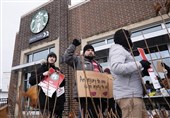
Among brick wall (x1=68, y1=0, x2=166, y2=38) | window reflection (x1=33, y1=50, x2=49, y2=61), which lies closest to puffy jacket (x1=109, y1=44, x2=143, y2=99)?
brick wall (x1=68, y1=0, x2=166, y2=38)

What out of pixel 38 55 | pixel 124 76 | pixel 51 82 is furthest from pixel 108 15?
pixel 124 76

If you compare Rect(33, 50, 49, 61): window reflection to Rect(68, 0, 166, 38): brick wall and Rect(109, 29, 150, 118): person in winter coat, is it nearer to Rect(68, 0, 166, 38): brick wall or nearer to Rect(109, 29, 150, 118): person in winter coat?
Rect(68, 0, 166, 38): brick wall

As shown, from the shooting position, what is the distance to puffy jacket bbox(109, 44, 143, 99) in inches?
70.8

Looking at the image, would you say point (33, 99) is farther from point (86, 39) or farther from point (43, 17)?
point (43, 17)

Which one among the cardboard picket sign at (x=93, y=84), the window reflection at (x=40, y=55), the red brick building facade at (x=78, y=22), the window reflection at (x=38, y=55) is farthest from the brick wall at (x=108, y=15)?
the cardboard picket sign at (x=93, y=84)

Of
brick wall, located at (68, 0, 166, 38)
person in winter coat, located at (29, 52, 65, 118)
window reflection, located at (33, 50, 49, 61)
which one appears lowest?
person in winter coat, located at (29, 52, 65, 118)

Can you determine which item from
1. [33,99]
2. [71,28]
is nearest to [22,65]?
[71,28]

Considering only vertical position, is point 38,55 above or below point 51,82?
above

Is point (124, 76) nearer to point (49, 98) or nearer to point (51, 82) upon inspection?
point (51, 82)

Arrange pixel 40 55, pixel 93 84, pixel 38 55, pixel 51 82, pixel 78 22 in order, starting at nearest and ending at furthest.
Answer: pixel 93 84 < pixel 51 82 < pixel 78 22 < pixel 40 55 < pixel 38 55

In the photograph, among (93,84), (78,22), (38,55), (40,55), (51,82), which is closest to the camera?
(93,84)

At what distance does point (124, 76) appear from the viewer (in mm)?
1887

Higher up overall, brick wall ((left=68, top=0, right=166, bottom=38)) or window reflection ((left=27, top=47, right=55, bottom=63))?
brick wall ((left=68, top=0, right=166, bottom=38))

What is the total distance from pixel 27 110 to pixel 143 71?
1.19 m
